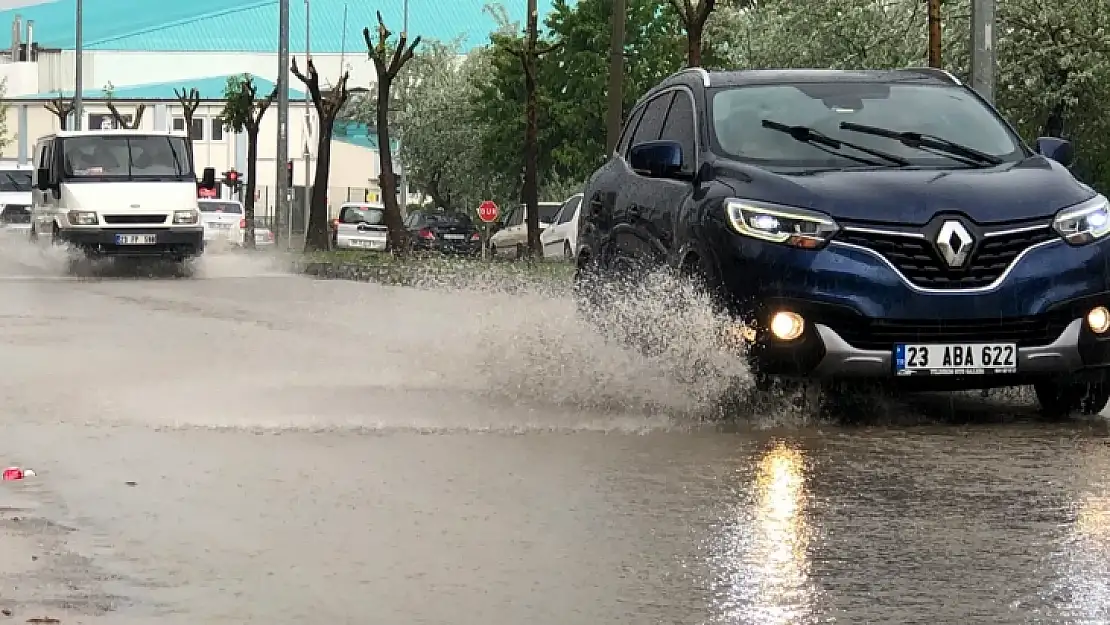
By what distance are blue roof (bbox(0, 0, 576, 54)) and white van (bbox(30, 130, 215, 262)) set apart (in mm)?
99282

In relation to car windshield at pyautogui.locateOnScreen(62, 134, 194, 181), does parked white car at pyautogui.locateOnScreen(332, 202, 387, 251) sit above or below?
below

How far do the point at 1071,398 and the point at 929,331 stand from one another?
3.91ft

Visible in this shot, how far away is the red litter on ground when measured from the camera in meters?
8.29

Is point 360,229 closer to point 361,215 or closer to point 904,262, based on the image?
point 361,215

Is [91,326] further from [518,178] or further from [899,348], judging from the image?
[518,178]

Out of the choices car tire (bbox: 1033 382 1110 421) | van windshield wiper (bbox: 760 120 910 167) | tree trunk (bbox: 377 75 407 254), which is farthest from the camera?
tree trunk (bbox: 377 75 407 254)

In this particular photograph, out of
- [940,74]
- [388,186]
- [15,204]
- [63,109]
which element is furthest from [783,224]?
[63,109]

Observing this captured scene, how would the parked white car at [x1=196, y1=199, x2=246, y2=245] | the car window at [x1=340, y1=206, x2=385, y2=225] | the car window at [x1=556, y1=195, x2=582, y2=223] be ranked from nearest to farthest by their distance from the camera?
the car window at [x1=556, y1=195, x2=582, y2=223] → the parked white car at [x1=196, y1=199, x2=246, y2=245] → the car window at [x1=340, y1=206, x2=385, y2=225]

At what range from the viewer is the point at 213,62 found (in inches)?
5212

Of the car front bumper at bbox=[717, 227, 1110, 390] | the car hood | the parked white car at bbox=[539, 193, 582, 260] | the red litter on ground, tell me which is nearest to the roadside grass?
the parked white car at bbox=[539, 193, 582, 260]

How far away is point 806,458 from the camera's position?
351 inches

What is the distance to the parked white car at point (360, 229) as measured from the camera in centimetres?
5975

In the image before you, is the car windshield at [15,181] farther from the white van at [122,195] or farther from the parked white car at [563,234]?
the white van at [122,195]

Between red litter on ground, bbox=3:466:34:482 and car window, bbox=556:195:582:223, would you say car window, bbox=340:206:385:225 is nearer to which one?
car window, bbox=556:195:582:223
